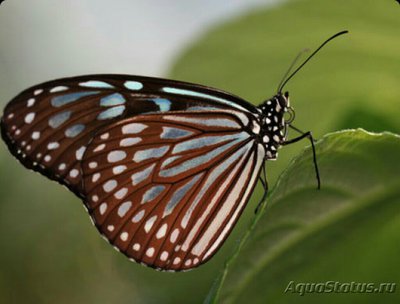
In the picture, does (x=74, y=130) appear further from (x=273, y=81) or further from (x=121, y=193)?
(x=273, y=81)

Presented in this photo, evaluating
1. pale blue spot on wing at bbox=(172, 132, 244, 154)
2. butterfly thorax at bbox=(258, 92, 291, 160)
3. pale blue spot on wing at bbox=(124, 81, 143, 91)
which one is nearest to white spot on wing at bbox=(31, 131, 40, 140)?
pale blue spot on wing at bbox=(124, 81, 143, 91)

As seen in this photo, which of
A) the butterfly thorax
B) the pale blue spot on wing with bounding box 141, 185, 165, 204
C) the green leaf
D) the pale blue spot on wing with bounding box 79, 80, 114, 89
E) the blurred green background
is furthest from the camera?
the pale blue spot on wing with bounding box 141, 185, 165, 204

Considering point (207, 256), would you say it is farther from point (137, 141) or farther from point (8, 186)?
point (8, 186)

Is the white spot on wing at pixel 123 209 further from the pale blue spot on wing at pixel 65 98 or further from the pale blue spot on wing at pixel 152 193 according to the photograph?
the pale blue spot on wing at pixel 65 98

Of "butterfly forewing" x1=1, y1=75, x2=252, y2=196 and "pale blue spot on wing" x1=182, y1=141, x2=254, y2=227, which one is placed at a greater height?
"butterfly forewing" x1=1, y1=75, x2=252, y2=196

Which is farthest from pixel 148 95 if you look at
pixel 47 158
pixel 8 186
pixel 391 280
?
pixel 8 186

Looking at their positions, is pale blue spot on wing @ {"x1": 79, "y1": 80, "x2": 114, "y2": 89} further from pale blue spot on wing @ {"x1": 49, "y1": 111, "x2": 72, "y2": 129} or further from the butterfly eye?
the butterfly eye

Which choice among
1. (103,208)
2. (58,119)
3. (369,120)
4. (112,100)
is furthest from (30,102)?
(369,120)
